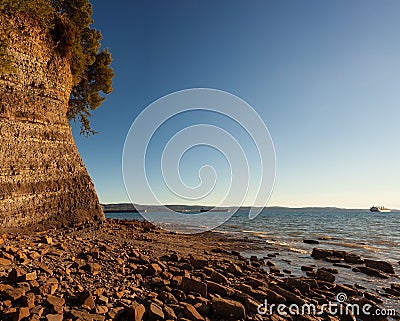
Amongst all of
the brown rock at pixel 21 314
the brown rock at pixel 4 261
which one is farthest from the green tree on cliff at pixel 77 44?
the brown rock at pixel 21 314

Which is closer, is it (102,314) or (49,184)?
(102,314)

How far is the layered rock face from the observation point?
14633mm

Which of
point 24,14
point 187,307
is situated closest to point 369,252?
point 187,307

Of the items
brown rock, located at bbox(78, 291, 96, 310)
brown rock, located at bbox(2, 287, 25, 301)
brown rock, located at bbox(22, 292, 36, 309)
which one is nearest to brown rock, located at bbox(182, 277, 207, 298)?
brown rock, located at bbox(78, 291, 96, 310)

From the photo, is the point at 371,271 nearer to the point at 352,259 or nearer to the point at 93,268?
the point at 352,259

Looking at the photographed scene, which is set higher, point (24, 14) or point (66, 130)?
point (24, 14)

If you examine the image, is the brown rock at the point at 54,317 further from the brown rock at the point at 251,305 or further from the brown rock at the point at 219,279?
the brown rock at the point at 219,279

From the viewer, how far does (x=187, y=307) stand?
22.3 ft

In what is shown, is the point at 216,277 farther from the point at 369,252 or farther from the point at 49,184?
the point at 369,252

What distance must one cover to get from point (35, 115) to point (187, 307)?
51.8 ft

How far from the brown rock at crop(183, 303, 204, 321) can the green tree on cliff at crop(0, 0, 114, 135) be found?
16.0 m
